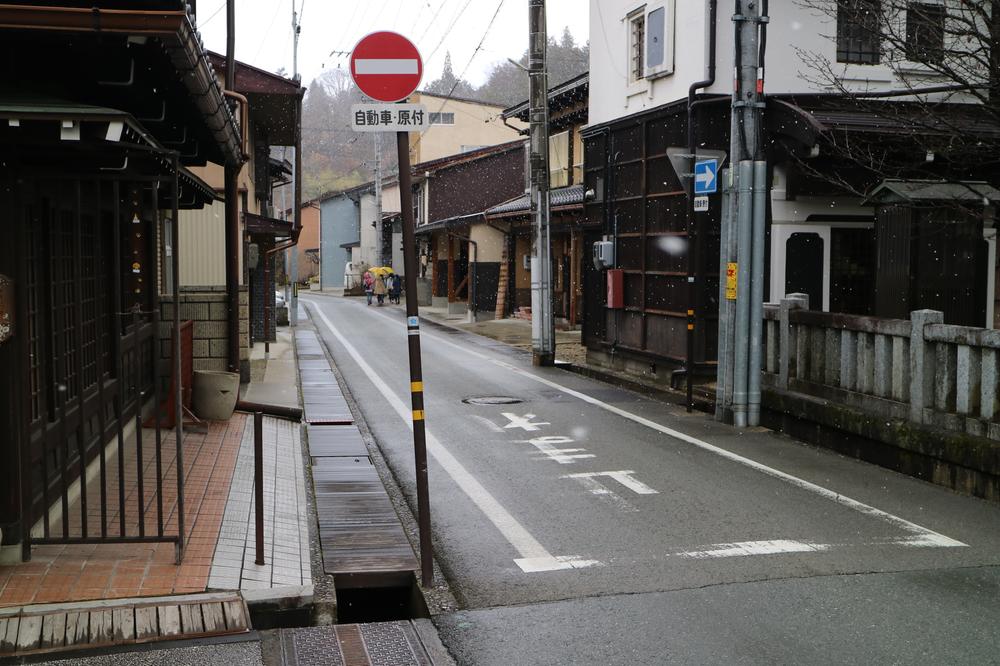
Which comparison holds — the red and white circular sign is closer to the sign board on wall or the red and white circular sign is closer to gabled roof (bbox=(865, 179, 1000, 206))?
the sign board on wall

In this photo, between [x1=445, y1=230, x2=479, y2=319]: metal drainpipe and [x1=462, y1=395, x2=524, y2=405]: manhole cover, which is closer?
[x1=462, y1=395, x2=524, y2=405]: manhole cover

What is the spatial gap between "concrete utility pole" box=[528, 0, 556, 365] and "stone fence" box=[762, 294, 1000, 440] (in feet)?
25.1

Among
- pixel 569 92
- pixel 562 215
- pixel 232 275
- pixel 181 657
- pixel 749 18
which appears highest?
pixel 569 92

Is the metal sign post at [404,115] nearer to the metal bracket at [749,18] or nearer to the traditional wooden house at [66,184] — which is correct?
the traditional wooden house at [66,184]

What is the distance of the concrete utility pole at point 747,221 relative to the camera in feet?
39.2

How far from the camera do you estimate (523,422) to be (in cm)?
1280

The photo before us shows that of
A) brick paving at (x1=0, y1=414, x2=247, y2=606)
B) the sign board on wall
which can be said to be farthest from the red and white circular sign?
brick paving at (x1=0, y1=414, x2=247, y2=606)

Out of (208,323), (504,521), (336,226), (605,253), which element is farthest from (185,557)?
(336,226)

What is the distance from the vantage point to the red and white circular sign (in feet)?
20.4

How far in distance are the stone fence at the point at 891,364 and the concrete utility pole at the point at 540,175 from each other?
302 inches

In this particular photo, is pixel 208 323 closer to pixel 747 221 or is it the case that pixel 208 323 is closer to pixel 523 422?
pixel 523 422

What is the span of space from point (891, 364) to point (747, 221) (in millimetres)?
2802

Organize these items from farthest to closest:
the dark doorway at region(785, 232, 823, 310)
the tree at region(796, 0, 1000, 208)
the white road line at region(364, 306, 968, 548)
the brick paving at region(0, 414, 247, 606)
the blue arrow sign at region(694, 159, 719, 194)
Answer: the dark doorway at region(785, 232, 823, 310) < the blue arrow sign at region(694, 159, 719, 194) < the tree at region(796, 0, 1000, 208) < the white road line at region(364, 306, 968, 548) < the brick paving at region(0, 414, 247, 606)

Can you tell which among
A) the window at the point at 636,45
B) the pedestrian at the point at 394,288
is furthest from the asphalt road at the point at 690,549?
the pedestrian at the point at 394,288
